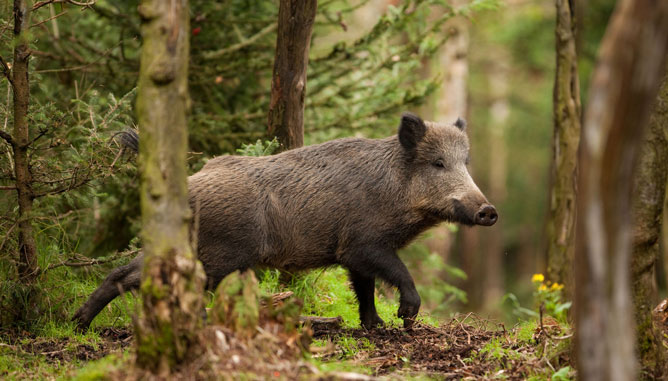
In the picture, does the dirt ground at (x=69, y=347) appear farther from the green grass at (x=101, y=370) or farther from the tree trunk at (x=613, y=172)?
the tree trunk at (x=613, y=172)

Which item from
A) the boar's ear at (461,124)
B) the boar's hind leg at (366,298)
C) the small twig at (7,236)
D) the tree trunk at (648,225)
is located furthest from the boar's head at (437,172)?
the small twig at (7,236)

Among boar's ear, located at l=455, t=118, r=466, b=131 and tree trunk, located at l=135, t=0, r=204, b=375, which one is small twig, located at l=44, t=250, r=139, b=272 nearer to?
tree trunk, located at l=135, t=0, r=204, b=375

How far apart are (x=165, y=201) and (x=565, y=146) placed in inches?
232

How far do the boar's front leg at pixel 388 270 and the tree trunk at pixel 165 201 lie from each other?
2.59m

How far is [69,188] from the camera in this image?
19.4 feet

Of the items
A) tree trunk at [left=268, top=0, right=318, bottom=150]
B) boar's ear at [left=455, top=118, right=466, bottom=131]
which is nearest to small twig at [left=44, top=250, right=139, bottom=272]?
tree trunk at [left=268, top=0, right=318, bottom=150]

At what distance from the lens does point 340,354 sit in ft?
17.3

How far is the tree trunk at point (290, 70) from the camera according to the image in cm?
698

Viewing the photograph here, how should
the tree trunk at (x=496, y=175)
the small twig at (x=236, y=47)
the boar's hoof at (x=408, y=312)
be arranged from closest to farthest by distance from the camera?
the boar's hoof at (x=408, y=312) → the small twig at (x=236, y=47) → the tree trunk at (x=496, y=175)

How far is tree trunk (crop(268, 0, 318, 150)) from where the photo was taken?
6.98m

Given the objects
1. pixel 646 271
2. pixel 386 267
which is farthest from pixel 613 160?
pixel 386 267

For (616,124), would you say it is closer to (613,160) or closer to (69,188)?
(613,160)

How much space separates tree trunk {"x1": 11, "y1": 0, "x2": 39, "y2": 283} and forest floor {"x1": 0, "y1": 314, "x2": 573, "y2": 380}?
24.6 inches

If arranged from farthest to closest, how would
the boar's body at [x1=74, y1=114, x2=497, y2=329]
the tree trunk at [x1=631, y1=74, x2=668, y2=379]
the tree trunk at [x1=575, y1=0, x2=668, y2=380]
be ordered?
1. the boar's body at [x1=74, y1=114, x2=497, y2=329]
2. the tree trunk at [x1=631, y1=74, x2=668, y2=379]
3. the tree trunk at [x1=575, y1=0, x2=668, y2=380]
